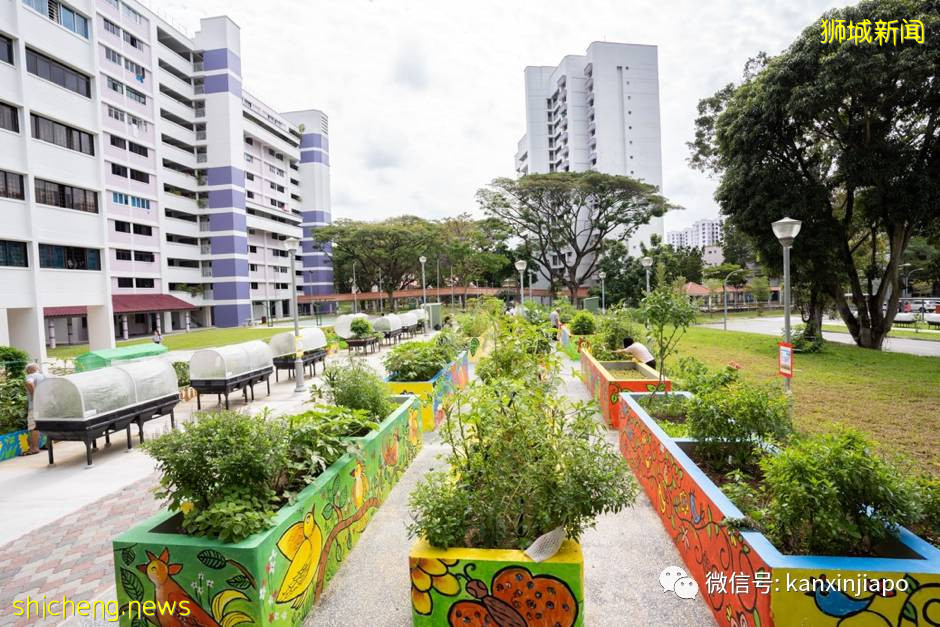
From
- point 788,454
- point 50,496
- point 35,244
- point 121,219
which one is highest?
point 121,219

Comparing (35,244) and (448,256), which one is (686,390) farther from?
(448,256)

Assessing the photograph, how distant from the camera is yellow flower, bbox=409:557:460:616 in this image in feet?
8.89

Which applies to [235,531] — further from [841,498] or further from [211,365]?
[211,365]

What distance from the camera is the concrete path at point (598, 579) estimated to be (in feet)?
10.3

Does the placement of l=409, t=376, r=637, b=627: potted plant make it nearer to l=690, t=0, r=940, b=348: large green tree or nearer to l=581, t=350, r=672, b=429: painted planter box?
l=581, t=350, r=672, b=429: painted planter box

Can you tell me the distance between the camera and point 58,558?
14.1 ft

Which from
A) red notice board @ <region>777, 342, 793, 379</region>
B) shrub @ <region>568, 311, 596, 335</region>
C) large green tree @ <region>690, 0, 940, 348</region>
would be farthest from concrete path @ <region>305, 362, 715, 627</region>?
large green tree @ <region>690, 0, 940, 348</region>

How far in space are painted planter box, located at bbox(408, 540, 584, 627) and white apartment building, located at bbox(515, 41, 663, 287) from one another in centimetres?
5629

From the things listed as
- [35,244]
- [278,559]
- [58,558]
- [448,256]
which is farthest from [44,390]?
[448,256]

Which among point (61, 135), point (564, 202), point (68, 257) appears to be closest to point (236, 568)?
point (68, 257)

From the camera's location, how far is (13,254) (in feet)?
50.5

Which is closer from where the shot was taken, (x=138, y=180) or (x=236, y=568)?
(x=236, y=568)

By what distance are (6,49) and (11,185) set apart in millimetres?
4354

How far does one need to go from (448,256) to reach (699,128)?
2909 centimetres
